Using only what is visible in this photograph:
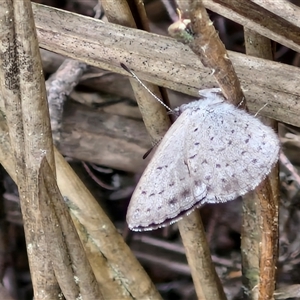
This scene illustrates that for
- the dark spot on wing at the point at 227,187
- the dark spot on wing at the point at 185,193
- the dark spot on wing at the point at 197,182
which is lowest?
the dark spot on wing at the point at 227,187

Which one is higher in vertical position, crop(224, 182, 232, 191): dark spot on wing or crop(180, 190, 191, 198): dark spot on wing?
crop(180, 190, 191, 198): dark spot on wing

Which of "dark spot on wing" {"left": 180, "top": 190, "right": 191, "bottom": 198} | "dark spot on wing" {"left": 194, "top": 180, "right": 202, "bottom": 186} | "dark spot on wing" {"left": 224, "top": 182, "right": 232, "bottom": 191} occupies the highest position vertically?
"dark spot on wing" {"left": 194, "top": 180, "right": 202, "bottom": 186}

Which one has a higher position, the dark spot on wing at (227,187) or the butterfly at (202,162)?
the butterfly at (202,162)

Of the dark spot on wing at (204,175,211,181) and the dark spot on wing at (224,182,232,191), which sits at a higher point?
the dark spot on wing at (204,175,211,181)

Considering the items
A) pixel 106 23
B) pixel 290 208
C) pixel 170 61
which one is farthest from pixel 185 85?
pixel 290 208

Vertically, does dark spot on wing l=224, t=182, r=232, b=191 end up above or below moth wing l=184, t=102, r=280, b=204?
below

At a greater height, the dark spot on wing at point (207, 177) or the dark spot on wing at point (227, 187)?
the dark spot on wing at point (207, 177)
